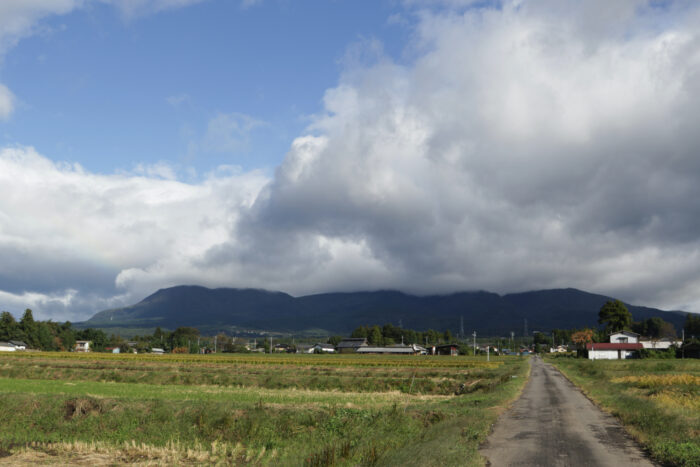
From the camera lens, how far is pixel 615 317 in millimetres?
177125

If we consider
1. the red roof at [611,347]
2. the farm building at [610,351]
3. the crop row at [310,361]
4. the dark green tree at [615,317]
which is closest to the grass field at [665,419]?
the crop row at [310,361]

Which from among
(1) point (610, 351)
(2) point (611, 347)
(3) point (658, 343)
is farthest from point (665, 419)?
(3) point (658, 343)

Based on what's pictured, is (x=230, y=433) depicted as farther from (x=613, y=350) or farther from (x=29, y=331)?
(x=29, y=331)

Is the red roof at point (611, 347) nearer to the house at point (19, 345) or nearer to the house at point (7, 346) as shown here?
the house at point (7, 346)

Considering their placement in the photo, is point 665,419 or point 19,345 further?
point 19,345

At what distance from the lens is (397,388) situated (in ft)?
192

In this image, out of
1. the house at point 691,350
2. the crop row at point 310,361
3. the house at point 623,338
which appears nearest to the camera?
the crop row at point 310,361

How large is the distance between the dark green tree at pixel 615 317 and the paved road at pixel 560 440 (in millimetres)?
162827

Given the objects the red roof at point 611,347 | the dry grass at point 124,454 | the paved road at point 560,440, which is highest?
the paved road at point 560,440

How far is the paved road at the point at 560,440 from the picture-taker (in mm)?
18344

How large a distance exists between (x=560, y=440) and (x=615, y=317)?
17752cm

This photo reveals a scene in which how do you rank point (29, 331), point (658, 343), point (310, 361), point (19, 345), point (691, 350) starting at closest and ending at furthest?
point (310, 361), point (691, 350), point (658, 343), point (19, 345), point (29, 331)

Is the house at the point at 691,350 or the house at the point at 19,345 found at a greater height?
the house at the point at 691,350

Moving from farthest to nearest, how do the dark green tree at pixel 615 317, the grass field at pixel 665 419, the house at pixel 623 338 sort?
the dark green tree at pixel 615 317 → the house at pixel 623 338 → the grass field at pixel 665 419
